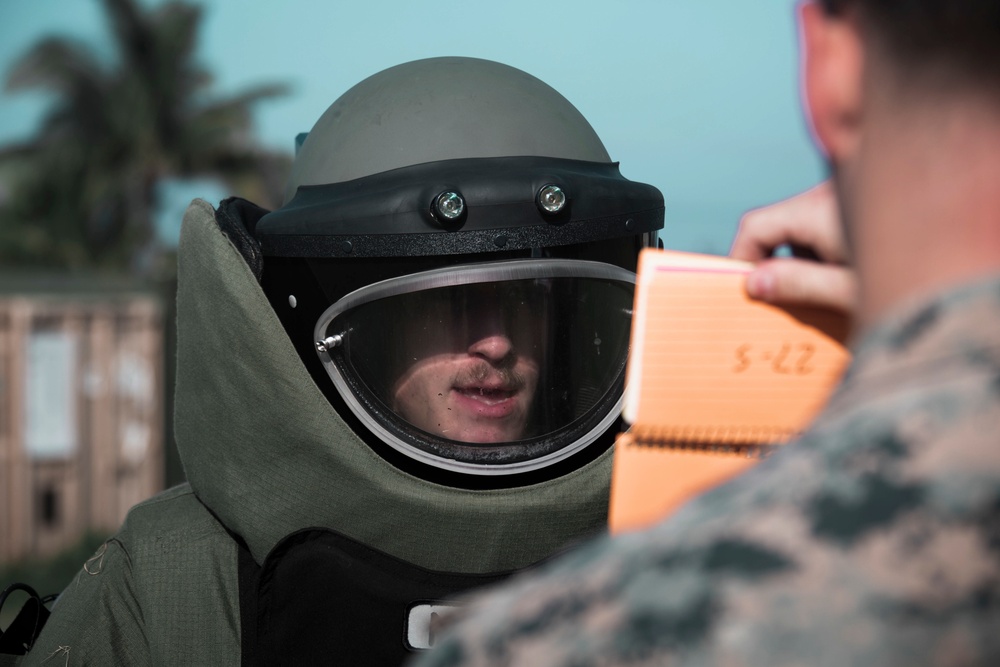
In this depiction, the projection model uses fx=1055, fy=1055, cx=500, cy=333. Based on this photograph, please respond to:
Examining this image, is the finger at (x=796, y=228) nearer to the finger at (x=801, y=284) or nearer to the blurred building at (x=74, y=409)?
the finger at (x=801, y=284)

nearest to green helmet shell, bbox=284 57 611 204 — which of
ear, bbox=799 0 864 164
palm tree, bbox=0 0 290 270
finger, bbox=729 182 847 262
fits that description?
finger, bbox=729 182 847 262

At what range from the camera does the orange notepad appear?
793 mm

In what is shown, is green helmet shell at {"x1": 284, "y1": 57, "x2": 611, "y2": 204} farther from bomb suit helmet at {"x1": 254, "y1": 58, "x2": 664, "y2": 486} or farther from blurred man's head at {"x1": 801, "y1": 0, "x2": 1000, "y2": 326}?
blurred man's head at {"x1": 801, "y1": 0, "x2": 1000, "y2": 326}

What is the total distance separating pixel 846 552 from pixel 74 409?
6954mm

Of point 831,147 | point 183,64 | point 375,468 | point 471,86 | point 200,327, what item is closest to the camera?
point 831,147

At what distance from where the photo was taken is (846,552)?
1.48ft

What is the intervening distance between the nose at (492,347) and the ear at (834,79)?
3.39 feet

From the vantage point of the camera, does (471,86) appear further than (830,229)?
Yes

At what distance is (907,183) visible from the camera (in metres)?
0.52

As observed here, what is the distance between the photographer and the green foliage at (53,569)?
6.04 meters

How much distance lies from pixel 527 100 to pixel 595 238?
0.31 metres

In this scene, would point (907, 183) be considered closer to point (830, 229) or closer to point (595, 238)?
point (830, 229)

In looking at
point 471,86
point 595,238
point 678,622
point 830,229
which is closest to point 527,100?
point 471,86

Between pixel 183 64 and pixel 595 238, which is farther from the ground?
pixel 183 64
